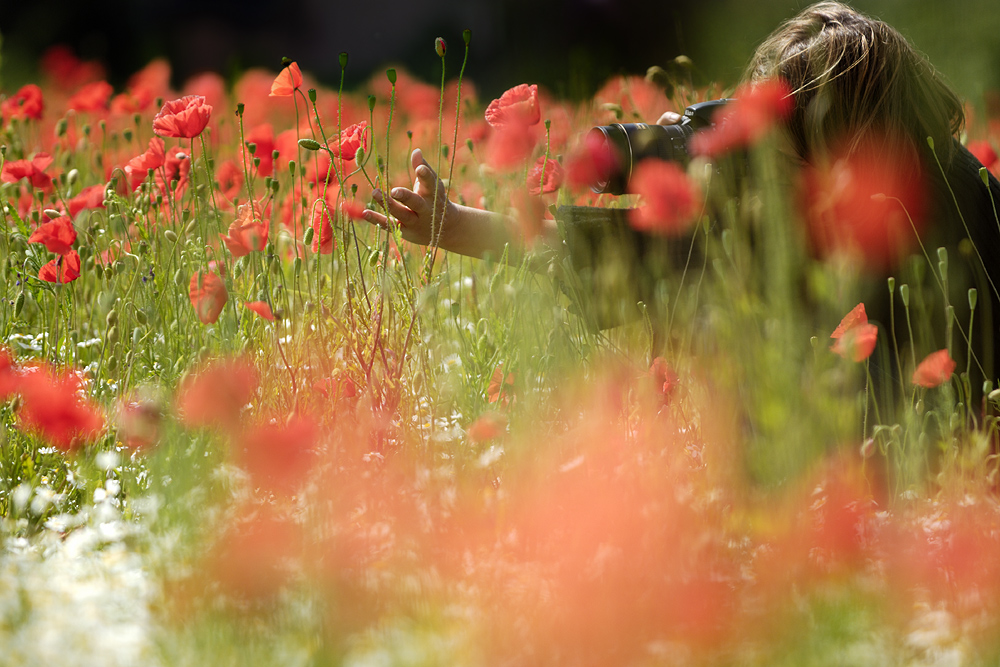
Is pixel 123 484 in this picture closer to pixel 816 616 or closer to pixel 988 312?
pixel 816 616

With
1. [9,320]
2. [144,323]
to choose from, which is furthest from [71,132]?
[144,323]

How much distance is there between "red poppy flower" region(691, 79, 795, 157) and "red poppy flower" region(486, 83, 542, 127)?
1.00 ft

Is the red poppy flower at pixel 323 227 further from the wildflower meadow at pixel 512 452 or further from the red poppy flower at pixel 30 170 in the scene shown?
the red poppy flower at pixel 30 170

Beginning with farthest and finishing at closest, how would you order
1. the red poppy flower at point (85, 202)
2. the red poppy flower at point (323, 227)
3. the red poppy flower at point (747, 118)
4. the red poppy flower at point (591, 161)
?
the red poppy flower at point (85, 202) < the red poppy flower at point (591, 161) < the red poppy flower at point (323, 227) < the red poppy flower at point (747, 118)

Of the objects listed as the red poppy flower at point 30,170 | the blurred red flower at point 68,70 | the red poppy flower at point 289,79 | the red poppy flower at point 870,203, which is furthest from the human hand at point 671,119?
the blurred red flower at point 68,70

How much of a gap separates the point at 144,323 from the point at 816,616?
125 cm

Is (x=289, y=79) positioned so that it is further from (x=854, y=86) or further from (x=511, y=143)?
(x=854, y=86)

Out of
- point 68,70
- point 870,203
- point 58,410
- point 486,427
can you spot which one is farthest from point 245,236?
point 68,70

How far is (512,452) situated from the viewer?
1.42m

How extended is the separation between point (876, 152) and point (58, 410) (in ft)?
4.91

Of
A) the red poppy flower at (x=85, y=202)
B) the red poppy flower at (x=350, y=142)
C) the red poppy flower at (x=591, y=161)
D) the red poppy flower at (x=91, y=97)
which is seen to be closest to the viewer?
the red poppy flower at (x=350, y=142)

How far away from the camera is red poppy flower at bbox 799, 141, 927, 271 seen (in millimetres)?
1639

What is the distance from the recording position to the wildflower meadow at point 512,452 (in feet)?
3.46

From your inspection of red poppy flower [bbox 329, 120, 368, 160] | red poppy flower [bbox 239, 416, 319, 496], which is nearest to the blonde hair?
red poppy flower [bbox 329, 120, 368, 160]
